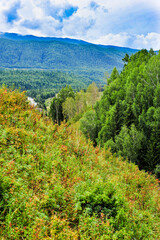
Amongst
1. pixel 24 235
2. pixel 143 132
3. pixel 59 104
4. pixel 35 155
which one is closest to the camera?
pixel 24 235

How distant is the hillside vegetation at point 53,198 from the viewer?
3414mm

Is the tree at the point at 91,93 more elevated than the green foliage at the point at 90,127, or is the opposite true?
the tree at the point at 91,93

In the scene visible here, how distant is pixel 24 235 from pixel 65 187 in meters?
1.85

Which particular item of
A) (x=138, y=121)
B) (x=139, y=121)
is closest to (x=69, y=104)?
(x=138, y=121)

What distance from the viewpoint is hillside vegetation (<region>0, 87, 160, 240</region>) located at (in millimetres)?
3414

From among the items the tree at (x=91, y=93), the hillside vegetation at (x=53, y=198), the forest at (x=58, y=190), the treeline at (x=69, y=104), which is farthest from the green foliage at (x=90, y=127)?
the tree at (x=91, y=93)

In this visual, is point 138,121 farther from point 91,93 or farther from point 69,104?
point 91,93

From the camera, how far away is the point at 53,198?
407 centimetres

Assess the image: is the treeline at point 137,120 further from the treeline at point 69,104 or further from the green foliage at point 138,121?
the treeline at point 69,104

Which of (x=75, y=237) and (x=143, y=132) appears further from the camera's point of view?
(x=143, y=132)

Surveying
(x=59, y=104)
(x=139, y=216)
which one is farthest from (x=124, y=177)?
(x=59, y=104)

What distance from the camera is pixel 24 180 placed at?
434 cm

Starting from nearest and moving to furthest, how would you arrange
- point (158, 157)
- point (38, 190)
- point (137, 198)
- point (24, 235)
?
point (24, 235), point (38, 190), point (137, 198), point (158, 157)

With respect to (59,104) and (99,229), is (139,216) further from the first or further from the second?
(59,104)
